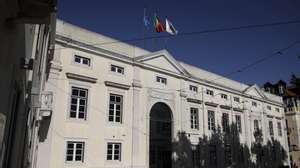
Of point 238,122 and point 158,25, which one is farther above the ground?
point 158,25

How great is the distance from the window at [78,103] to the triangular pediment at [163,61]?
5.20 meters

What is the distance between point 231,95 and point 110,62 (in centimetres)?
1508

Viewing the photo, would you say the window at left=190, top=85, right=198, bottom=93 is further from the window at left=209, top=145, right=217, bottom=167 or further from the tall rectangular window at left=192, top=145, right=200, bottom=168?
the window at left=209, top=145, right=217, bottom=167

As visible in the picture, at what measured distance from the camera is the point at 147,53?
65.0 feet

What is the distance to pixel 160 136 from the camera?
19.7 metres

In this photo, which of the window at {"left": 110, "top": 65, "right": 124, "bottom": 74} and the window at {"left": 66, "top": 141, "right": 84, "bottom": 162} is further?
the window at {"left": 110, "top": 65, "right": 124, "bottom": 74}

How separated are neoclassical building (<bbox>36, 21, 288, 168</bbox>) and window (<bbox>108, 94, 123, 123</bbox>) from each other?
0.07 meters

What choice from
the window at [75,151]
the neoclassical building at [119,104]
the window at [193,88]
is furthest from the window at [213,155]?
the window at [75,151]

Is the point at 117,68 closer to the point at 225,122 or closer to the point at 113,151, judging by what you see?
the point at 113,151

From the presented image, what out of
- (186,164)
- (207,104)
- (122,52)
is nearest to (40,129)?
(122,52)

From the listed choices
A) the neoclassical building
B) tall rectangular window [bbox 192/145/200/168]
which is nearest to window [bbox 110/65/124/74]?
the neoclassical building

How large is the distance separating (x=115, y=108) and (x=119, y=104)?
0.46 m

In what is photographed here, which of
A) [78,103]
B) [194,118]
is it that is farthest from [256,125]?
[78,103]

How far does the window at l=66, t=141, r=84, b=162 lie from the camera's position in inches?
551
